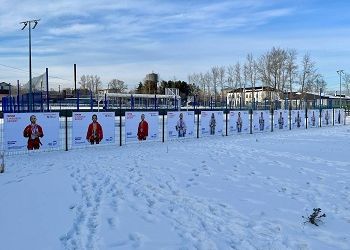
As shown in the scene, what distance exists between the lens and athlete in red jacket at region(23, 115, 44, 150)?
1268 cm

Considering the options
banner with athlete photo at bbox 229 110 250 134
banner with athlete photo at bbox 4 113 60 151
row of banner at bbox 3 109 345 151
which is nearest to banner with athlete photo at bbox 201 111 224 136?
row of banner at bbox 3 109 345 151

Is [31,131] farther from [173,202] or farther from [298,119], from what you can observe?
[298,119]

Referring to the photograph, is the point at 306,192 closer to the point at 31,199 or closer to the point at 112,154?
the point at 31,199

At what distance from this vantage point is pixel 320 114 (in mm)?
29375

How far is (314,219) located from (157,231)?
7.95ft

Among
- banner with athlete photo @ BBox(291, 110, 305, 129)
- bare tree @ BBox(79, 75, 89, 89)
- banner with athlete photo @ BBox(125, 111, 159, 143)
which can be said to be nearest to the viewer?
banner with athlete photo @ BBox(125, 111, 159, 143)

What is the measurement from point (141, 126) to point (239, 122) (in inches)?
281

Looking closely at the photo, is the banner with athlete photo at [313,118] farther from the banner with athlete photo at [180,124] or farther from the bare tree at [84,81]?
the bare tree at [84,81]

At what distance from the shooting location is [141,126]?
1592cm

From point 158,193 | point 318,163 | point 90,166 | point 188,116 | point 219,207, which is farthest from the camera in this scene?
point 188,116

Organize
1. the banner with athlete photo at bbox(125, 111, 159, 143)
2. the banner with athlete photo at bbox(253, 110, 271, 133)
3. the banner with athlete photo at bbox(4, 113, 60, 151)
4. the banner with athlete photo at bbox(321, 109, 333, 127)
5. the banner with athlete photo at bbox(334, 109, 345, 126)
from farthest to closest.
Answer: the banner with athlete photo at bbox(334, 109, 345, 126)
the banner with athlete photo at bbox(321, 109, 333, 127)
the banner with athlete photo at bbox(253, 110, 271, 133)
the banner with athlete photo at bbox(125, 111, 159, 143)
the banner with athlete photo at bbox(4, 113, 60, 151)

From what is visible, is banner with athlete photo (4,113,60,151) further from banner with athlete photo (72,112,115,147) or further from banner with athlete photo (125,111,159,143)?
banner with athlete photo (125,111,159,143)

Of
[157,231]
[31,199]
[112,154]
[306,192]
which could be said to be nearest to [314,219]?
[306,192]

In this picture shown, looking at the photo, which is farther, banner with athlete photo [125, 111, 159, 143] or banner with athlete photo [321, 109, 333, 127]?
banner with athlete photo [321, 109, 333, 127]
